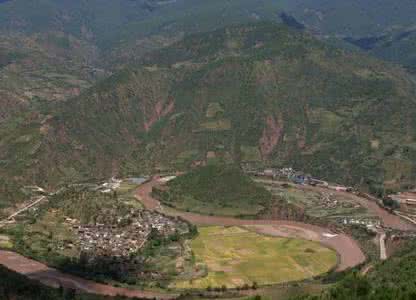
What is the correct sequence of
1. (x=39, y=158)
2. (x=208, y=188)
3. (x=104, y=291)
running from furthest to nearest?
(x=39, y=158) < (x=208, y=188) < (x=104, y=291)

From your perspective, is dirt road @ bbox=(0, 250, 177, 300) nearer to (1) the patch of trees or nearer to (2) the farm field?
(1) the patch of trees

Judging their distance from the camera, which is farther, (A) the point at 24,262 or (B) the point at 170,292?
(A) the point at 24,262

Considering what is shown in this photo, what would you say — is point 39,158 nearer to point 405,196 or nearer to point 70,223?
point 70,223

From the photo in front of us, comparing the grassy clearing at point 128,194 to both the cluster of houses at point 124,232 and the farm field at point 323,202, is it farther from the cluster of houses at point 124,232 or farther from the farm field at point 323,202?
the farm field at point 323,202

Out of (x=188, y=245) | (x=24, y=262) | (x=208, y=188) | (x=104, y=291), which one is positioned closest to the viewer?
(x=104, y=291)

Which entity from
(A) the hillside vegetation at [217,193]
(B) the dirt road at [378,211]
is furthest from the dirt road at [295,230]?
(B) the dirt road at [378,211]

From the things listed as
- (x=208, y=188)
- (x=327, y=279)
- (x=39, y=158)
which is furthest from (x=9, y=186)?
(x=327, y=279)
